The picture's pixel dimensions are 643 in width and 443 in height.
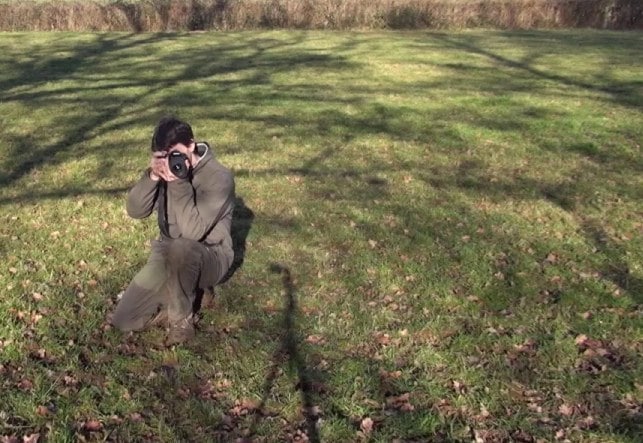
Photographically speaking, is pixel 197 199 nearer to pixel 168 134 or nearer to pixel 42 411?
pixel 168 134

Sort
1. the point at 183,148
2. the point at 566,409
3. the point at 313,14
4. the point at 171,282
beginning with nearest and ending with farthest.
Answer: the point at 566,409, the point at 183,148, the point at 171,282, the point at 313,14

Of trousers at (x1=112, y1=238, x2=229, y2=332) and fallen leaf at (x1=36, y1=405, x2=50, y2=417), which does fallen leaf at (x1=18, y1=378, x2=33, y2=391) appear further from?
trousers at (x1=112, y1=238, x2=229, y2=332)

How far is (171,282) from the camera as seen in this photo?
4.65 metres

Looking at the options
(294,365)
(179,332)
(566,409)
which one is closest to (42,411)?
(179,332)

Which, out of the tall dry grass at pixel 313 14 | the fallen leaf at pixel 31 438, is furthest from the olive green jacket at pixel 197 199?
the tall dry grass at pixel 313 14

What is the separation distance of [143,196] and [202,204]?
40cm

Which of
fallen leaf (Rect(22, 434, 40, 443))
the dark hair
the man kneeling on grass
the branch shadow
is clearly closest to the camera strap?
the man kneeling on grass

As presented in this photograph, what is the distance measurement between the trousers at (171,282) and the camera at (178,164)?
0.45 metres

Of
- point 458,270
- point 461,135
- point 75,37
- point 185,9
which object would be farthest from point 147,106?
point 185,9

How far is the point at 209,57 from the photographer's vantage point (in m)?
17.9

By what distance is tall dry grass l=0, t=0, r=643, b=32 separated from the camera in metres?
24.4

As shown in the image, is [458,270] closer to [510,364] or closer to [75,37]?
[510,364]

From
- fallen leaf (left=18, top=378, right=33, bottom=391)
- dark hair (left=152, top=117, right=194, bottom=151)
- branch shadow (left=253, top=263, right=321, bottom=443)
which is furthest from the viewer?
dark hair (left=152, top=117, right=194, bottom=151)

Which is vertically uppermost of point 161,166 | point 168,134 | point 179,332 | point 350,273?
point 168,134
